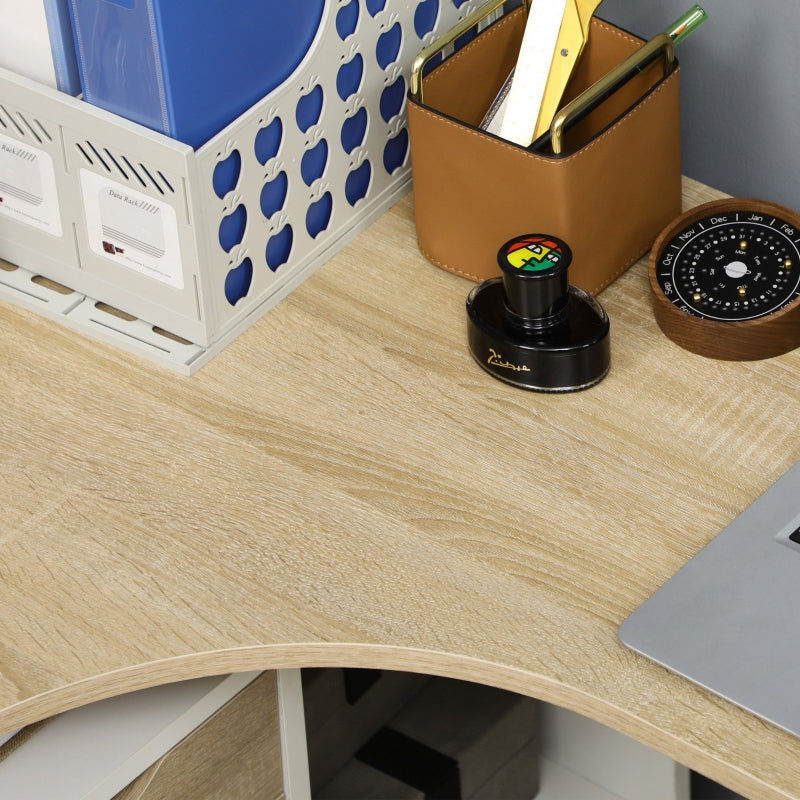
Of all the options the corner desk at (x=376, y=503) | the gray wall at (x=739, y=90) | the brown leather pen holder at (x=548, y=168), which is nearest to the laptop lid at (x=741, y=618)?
the corner desk at (x=376, y=503)

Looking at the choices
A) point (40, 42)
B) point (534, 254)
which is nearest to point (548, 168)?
point (534, 254)

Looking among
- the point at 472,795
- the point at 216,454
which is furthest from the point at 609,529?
the point at 472,795

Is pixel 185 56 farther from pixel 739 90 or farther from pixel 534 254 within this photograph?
pixel 739 90

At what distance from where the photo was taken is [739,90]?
1200mm

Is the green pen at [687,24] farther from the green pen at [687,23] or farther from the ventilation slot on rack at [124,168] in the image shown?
the ventilation slot on rack at [124,168]

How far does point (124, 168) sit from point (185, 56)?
10cm

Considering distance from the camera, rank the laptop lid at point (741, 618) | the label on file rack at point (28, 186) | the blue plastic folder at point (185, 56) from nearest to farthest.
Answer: the laptop lid at point (741, 618)
the blue plastic folder at point (185, 56)
the label on file rack at point (28, 186)

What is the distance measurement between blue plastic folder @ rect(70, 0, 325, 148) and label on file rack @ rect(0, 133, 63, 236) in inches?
3.0

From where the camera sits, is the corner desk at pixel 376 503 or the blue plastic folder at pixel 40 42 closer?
the corner desk at pixel 376 503

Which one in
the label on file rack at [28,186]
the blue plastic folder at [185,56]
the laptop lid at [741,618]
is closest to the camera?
the laptop lid at [741,618]

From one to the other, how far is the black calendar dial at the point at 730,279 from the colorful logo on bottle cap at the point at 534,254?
0.35 ft

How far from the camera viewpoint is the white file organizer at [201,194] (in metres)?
1.03

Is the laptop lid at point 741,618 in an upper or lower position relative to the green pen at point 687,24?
lower

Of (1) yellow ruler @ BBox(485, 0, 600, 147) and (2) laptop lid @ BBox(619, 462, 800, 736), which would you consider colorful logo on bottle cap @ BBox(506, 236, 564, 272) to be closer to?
(1) yellow ruler @ BBox(485, 0, 600, 147)
